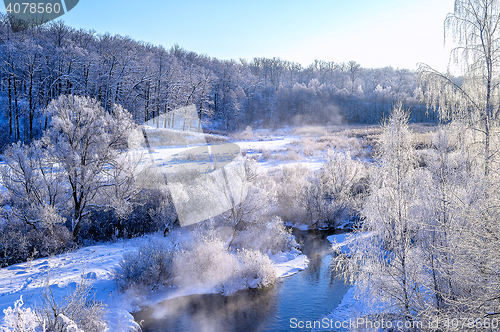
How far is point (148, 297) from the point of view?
39.3ft

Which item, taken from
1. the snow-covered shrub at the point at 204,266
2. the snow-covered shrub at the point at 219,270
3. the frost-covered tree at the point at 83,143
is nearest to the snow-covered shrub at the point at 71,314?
the snow-covered shrub at the point at 204,266

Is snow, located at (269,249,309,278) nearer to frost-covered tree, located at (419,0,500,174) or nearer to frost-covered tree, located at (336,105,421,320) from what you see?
frost-covered tree, located at (336,105,421,320)

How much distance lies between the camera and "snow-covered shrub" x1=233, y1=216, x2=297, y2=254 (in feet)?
55.3

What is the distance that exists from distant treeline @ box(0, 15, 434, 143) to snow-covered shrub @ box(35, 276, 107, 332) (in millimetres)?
11866

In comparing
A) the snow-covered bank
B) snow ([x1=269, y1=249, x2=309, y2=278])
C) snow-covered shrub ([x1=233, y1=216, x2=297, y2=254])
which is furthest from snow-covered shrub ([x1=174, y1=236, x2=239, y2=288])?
snow-covered shrub ([x1=233, y1=216, x2=297, y2=254])

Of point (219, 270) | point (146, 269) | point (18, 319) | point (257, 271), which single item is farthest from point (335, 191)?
point (18, 319)

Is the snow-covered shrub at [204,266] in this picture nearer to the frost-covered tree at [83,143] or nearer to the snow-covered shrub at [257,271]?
the snow-covered shrub at [257,271]

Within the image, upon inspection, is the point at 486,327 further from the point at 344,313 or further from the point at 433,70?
the point at 433,70

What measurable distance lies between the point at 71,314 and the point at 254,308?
22.0 feet

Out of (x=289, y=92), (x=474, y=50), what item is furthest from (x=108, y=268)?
(x=289, y=92)

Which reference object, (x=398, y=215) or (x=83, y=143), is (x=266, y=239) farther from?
(x=83, y=143)

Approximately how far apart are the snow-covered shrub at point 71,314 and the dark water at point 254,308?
78.2 inches

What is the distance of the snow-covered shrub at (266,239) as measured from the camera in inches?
663

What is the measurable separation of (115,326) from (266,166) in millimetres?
20332
